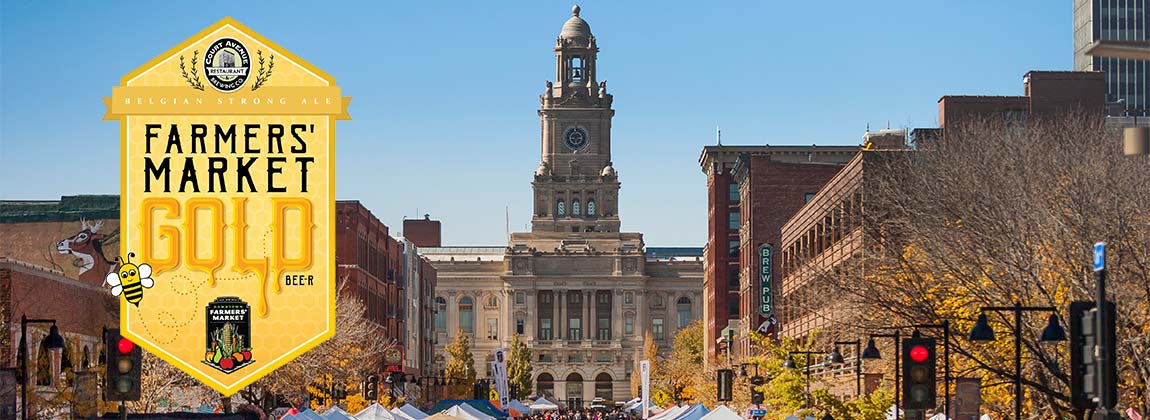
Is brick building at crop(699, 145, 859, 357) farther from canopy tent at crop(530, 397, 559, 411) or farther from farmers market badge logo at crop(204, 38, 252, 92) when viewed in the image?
farmers market badge logo at crop(204, 38, 252, 92)

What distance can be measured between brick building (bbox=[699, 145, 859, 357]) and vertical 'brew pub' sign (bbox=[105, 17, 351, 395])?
204 ft

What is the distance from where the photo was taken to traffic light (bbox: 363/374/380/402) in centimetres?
8575

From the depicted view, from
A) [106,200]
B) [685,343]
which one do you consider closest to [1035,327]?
[106,200]

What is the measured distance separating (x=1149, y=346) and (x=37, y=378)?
31945 millimetres

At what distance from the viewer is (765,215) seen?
11500cm

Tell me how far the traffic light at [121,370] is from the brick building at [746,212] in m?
68.6

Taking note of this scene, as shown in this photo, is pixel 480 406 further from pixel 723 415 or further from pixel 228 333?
pixel 228 333

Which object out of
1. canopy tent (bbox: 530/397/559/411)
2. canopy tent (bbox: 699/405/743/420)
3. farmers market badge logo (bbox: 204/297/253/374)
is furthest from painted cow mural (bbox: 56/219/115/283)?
canopy tent (bbox: 530/397/559/411)

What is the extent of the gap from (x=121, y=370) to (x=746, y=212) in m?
92.3

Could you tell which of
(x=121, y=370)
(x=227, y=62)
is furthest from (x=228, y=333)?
(x=121, y=370)

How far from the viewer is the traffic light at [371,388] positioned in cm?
8575

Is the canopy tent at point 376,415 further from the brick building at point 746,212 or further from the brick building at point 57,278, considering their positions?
the brick building at point 746,212

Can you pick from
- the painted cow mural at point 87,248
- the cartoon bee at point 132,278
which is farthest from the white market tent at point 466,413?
the cartoon bee at point 132,278

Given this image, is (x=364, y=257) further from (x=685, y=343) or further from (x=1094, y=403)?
(x=1094, y=403)
